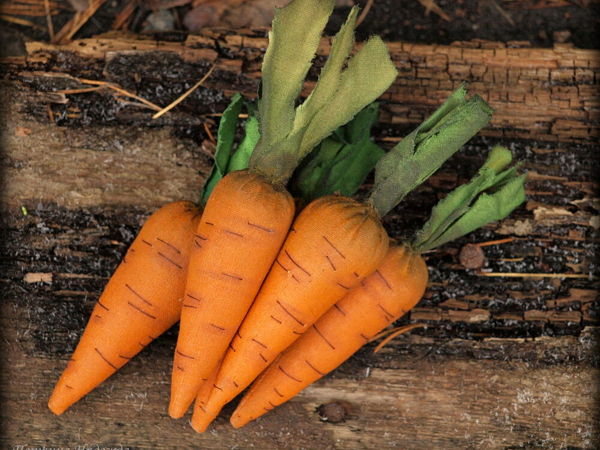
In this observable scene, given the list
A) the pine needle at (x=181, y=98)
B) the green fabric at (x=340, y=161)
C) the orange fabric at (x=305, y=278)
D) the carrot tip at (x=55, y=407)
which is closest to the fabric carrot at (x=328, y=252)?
the orange fabric at (x=305, y=278)

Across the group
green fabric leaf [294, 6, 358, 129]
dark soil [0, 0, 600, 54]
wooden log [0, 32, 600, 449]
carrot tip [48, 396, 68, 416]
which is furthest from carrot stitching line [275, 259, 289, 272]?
dark soil [0, 0, 600, 54]

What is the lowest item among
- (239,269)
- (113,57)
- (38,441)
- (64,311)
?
(38,441)

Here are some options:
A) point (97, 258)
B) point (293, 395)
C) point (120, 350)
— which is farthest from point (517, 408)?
point (97, 258)

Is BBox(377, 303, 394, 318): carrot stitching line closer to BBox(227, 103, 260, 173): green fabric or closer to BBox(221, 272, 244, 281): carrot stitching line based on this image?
BBox(221, 272, 244, 281): carrot stitching line

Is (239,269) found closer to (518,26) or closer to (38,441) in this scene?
(38,441)

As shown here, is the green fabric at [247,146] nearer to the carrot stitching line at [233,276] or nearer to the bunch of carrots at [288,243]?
the bunch of carrots at [288,243]
